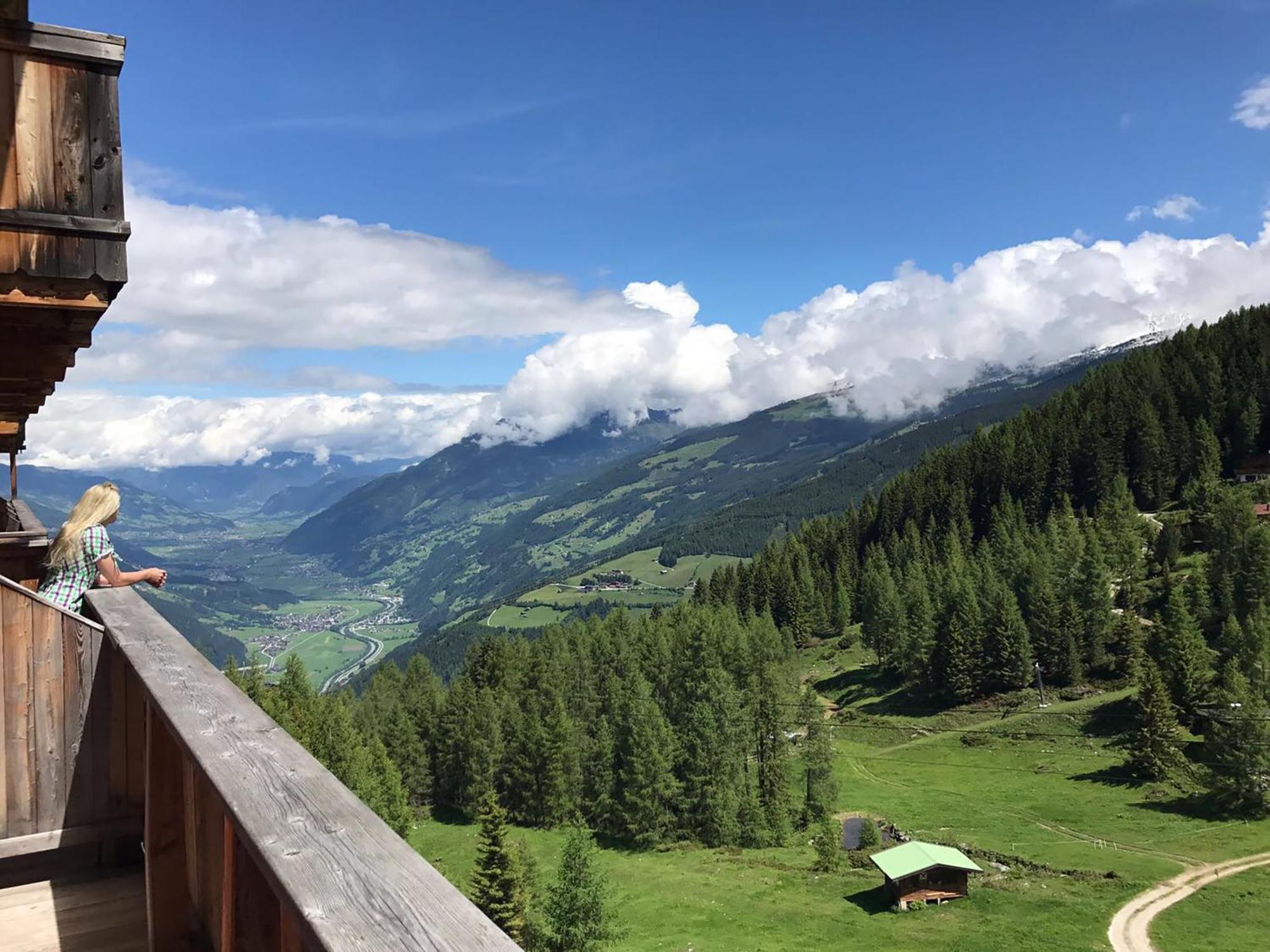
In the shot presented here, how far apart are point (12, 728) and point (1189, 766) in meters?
79.3

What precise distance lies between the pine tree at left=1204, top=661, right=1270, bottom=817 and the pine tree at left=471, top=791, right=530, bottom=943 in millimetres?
49795

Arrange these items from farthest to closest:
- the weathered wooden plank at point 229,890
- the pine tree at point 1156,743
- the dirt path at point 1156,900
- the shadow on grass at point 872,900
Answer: the pine tree at point 1156,743 → the shadow on grass at point 872,900 → the dirt path at point 1156,900 → the weathered wooden plank at point 229,890

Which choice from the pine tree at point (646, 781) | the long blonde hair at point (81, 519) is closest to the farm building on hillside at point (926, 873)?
the pine tree at point (646, 781)

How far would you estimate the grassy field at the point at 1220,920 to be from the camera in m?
39.8

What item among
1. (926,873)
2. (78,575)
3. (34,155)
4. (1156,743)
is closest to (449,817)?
(926,873)

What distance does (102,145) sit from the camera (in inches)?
270

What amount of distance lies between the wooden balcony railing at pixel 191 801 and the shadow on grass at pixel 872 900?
173 ft

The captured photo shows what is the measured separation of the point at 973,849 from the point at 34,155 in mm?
63953

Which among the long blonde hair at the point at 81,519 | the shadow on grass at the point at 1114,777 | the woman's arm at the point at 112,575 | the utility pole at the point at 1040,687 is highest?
the long blonde hair at the point at 81,519

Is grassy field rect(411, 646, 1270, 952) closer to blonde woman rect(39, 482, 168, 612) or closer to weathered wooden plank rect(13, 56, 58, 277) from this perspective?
blonde woman rect(39, 482, 168, 612)

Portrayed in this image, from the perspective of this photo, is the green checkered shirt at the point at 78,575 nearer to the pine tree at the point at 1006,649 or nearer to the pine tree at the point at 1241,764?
the pine tree at the point at 1241,764

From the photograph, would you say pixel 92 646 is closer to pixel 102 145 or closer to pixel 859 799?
pixel 102 145

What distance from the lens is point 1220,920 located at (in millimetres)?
41938

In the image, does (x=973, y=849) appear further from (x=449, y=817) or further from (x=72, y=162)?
(x=72, y=162)
